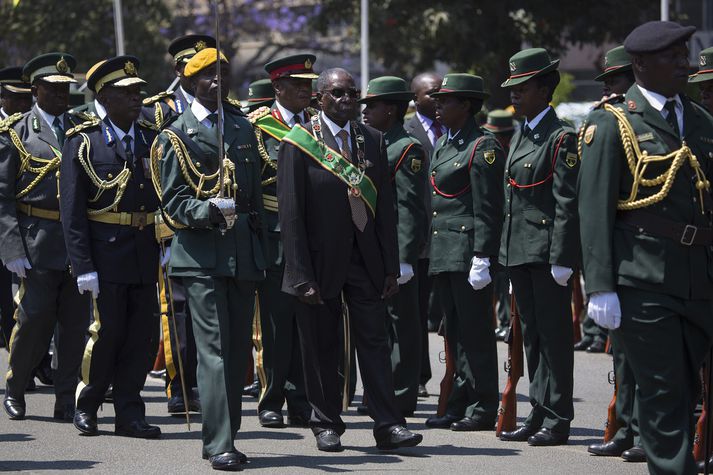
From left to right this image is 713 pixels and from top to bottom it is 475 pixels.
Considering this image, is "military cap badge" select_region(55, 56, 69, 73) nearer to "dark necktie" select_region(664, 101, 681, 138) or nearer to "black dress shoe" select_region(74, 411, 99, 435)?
"black dress shoe" select_region(74, 411, 99, 435)

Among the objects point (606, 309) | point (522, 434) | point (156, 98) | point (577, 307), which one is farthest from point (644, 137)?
point (577, 307)

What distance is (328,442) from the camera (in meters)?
8.78

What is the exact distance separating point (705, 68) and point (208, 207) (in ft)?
11.1

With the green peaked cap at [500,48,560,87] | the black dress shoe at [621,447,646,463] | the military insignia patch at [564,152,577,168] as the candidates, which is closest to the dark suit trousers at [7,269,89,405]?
the green peaked cap at [500,48,560,87]

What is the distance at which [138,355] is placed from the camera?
9.50 meters

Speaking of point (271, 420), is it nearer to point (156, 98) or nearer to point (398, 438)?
point (398, 438)

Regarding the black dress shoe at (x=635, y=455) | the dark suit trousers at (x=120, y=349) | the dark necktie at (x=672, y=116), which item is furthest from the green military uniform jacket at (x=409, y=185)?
the dark necktie at (x=672, y=116)

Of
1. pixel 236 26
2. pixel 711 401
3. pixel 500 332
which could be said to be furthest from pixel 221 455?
pixel 236 26

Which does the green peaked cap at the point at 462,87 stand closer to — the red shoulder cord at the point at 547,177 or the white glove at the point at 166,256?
the red shoulder cord at the point at 547,177

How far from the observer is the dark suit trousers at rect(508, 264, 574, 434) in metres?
8.93

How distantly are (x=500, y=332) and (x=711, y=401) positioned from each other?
7.22 metres

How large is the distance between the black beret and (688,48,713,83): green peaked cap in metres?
2.31

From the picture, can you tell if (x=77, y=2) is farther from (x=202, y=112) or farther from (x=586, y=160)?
(x=586, y=160)

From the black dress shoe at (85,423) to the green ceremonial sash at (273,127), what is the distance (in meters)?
2.25
